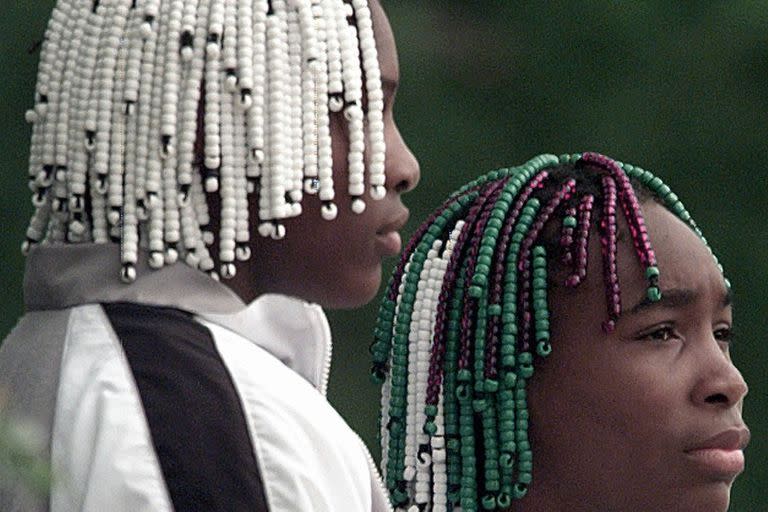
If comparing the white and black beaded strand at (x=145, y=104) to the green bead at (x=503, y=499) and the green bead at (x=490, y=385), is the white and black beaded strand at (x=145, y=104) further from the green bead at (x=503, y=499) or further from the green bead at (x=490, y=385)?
the green bead at (x=503, y=499)

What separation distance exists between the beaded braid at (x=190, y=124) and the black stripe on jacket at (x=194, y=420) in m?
0.14

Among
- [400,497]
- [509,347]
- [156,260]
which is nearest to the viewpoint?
[156,260]

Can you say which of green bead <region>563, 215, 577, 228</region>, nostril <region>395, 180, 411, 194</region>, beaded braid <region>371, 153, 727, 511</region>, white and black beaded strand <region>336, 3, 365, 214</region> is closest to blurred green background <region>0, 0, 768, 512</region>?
beaded braid <region>371, 153, 727, 511</region>

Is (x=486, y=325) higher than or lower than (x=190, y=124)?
lower

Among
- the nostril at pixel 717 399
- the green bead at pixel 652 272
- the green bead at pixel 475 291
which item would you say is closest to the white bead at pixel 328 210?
the green bead at pixel 475 291

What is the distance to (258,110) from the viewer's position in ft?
10.4

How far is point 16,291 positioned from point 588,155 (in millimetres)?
2853

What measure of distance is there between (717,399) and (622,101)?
13.6ft

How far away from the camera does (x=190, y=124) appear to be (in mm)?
3172

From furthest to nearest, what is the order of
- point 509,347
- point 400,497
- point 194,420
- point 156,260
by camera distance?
point 400,497 < point 509,347 < point 156,260 < point 194,420

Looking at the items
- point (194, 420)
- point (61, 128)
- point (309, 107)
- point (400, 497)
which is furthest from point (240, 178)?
point (400, 497)

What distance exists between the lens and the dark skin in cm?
327

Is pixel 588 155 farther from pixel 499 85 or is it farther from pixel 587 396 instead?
pixel 499 85

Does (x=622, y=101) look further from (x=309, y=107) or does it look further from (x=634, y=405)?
(x=309, y=107)
